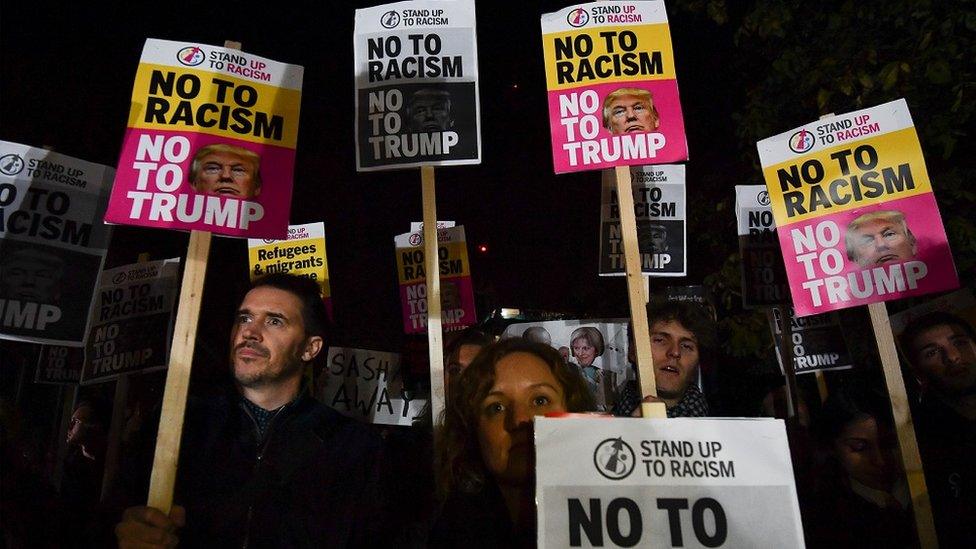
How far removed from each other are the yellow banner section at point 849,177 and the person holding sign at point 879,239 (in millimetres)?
95

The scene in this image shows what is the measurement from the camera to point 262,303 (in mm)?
3186

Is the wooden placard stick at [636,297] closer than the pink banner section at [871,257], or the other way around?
the wooden placard stick at [636,297]

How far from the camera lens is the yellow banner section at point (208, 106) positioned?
3.15 meters

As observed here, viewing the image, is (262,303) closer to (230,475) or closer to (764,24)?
(230,475)

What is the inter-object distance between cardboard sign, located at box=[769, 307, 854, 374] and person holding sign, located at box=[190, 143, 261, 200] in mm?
5359

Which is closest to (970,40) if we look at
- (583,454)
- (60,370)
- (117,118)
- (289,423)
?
(583,454)

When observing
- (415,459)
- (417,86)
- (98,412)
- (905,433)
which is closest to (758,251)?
(905,433)

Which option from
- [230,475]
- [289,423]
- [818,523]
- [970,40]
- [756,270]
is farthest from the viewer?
[756,270]

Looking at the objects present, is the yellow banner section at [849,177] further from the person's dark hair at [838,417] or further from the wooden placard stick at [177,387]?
the wooden placard stick at [177,387]

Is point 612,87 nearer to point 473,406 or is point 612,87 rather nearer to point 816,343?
point 473,406

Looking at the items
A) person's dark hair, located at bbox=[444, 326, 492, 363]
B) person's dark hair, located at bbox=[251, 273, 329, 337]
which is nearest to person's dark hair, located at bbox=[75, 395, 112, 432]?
person's dark hair, located at bbox=[444, 326, 492, 363]

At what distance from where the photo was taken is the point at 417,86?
406 cm

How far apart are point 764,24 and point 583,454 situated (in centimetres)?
572

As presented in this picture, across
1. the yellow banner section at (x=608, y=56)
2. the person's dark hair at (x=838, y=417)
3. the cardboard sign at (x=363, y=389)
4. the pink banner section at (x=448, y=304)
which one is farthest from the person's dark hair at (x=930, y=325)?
the pink banner section at (x=448, y=304)
